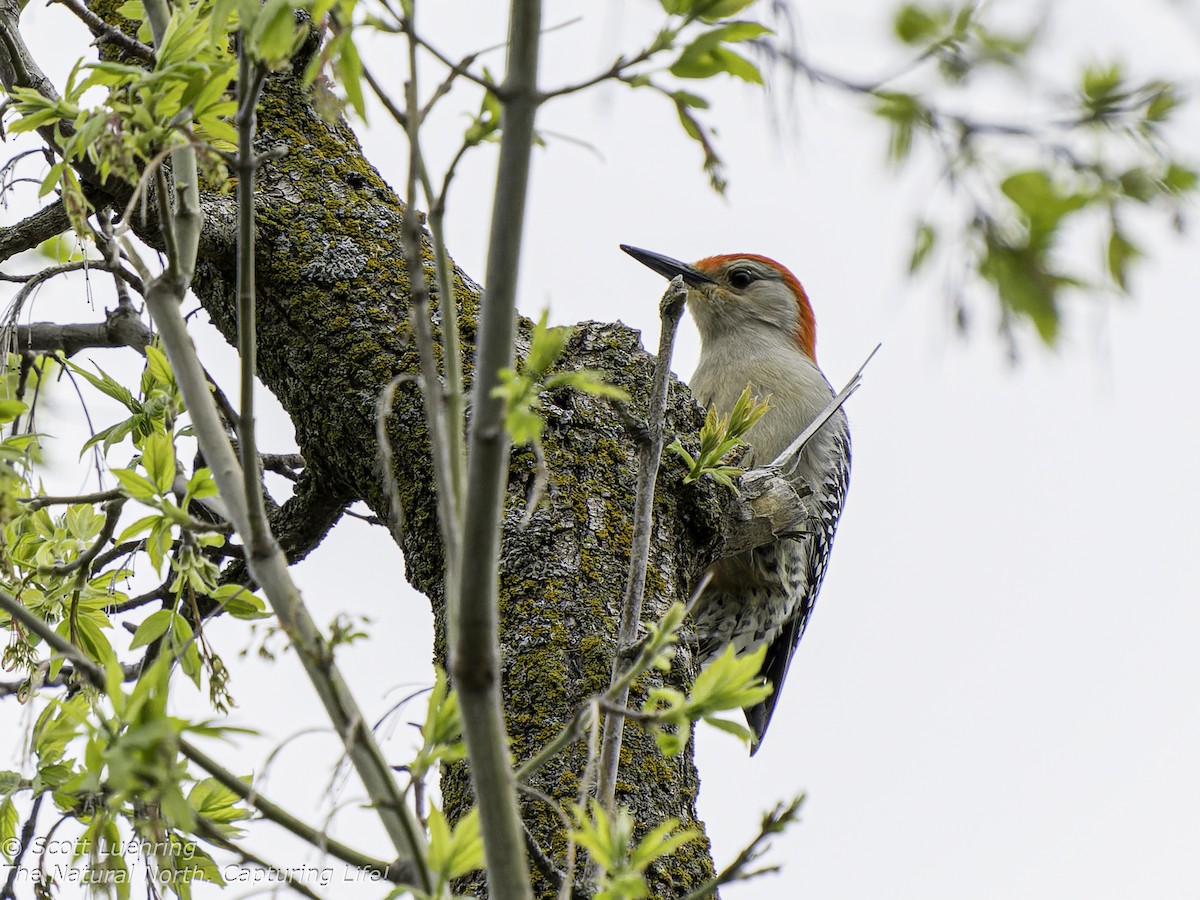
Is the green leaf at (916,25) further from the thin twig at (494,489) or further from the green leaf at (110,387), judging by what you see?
the green leaf at (110,387)

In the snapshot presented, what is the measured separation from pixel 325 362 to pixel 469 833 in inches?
67.5

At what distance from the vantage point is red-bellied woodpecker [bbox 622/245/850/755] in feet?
16.3

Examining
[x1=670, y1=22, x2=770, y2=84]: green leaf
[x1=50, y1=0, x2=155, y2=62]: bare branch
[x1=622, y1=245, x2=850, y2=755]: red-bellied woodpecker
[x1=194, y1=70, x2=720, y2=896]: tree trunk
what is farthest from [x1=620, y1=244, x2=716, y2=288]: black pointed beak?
[x1=670, y1=22, x2=770, y2=84]: green leaf

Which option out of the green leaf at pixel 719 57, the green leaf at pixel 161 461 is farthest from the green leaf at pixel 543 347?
the green leaf at pixel 161 461

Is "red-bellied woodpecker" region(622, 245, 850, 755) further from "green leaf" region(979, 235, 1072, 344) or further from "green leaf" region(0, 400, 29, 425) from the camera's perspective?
"green leaf" region(979, 235, 1072, 344)

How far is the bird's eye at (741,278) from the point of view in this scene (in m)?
6.82

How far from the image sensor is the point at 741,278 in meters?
6.85

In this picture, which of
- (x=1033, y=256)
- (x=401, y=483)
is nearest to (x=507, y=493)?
(x=401, y=483)

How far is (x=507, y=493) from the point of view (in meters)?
2.73

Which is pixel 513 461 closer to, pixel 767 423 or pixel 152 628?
pixel 152 628

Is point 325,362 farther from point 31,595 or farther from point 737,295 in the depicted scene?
point 737,295

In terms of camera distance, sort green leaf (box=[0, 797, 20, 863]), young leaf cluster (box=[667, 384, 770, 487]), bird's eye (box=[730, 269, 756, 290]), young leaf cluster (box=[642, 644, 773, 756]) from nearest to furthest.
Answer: young leaf cluster (box=[642, 644, 773, 756]), green leaf (box=[0, 797, 20, 863]), young leaf cluster (box=[667, 384, 770, 487]), bird's eye (box=[730, 269, 756, 290])

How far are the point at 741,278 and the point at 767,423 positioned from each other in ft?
4.79

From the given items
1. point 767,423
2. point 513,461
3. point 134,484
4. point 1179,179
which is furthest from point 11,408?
point 767,423
